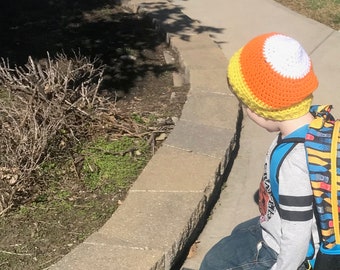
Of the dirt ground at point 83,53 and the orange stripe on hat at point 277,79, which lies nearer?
the orange stripe on hat at point 277,79

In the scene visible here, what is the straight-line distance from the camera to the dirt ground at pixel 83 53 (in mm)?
3555

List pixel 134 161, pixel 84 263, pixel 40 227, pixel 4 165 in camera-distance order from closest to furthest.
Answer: pixel 84 263 → pixel 40 227 → pixel 4 165 → pixel 134 161

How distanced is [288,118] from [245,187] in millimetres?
1903

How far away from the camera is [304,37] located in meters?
6.52

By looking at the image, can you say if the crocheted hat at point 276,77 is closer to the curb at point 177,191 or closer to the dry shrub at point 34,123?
the curb at point 177,191

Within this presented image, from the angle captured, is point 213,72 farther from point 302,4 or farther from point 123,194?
point 302,4

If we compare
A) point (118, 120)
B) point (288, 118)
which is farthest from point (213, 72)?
point (288, 118)

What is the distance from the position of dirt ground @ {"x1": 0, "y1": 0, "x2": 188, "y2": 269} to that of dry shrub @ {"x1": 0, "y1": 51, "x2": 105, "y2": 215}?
0.51 ft

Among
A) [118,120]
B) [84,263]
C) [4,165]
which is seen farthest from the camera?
[118,120]

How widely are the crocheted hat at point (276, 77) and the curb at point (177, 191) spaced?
1194mm

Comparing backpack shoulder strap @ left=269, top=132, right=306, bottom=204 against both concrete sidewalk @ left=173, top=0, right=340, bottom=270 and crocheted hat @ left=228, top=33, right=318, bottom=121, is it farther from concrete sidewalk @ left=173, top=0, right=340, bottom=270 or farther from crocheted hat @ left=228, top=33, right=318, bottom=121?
concrete sidewalk @ left=173, top=0, right=340, bottom=270

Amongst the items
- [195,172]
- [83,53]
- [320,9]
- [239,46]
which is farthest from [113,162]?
[320,9]

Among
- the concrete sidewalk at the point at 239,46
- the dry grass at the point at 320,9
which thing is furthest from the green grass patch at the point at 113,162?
the dry grass at the point at 320,9

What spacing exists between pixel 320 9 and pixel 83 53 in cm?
296
